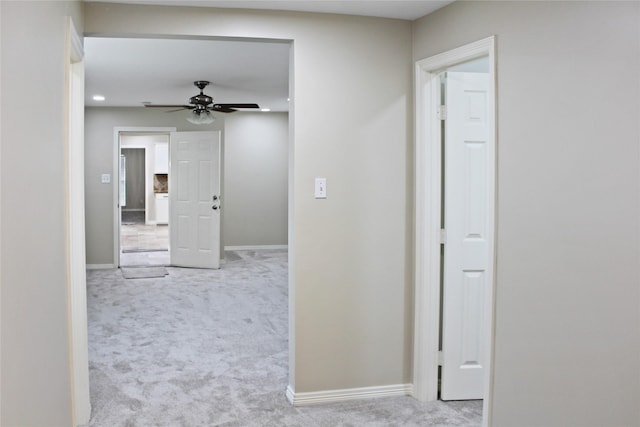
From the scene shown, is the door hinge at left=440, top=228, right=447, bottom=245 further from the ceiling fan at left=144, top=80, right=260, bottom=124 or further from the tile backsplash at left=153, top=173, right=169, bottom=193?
the tile backsplash at left=153, top=173, right=169, bottom=193

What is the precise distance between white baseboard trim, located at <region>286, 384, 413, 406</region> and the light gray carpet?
5 cm

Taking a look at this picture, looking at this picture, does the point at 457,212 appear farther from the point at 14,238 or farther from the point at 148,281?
the point at 148,281

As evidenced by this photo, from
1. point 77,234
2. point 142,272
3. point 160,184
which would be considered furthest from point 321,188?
point 160,184

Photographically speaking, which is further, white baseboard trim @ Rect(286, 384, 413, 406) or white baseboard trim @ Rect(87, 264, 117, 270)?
white baseboard trim @ Rect(87, 264, 117, 270)

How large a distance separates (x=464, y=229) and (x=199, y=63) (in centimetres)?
331

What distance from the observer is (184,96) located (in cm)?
752

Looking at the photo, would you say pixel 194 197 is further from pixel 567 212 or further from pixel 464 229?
pixel 567 212

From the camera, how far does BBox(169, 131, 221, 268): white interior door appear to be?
8.14 m

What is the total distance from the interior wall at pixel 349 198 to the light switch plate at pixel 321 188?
31 mm

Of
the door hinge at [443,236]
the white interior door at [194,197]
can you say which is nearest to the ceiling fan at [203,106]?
the white interior door at [194,197]

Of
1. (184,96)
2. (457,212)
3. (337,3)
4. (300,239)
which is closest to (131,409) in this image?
(300,239)

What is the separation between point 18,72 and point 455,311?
2.67 meters

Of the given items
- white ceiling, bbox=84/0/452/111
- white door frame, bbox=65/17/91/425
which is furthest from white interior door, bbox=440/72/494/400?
white door frame, bbox=65/17/91/425

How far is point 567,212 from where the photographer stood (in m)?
2.17
